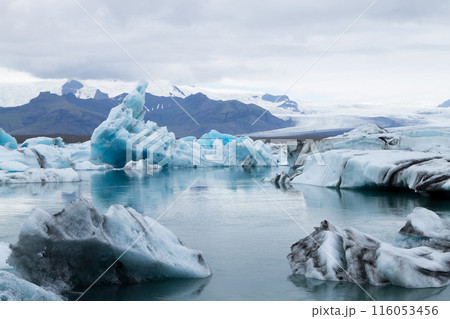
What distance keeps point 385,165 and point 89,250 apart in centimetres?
891

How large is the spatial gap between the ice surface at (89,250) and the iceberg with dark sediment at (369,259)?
1.15 metres

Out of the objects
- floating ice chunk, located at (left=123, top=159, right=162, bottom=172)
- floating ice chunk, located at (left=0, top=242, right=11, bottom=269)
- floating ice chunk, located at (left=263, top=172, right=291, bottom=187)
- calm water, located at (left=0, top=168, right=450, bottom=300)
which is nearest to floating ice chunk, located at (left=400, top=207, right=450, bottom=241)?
calm water, located at (left=0, top=168, right=450, bottom=300)

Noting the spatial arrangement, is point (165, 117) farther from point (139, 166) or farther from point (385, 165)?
point (385, 165)

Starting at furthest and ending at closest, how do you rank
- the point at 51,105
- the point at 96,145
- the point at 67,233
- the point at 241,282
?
1. the point at 51,105
2. the point at 96,145
3. the point at 241,282
4. the point at 67,233

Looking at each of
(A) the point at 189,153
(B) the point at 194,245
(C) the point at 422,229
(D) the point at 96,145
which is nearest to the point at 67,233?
(B) the point at 194,245

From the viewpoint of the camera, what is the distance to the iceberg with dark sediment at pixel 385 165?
11359mm

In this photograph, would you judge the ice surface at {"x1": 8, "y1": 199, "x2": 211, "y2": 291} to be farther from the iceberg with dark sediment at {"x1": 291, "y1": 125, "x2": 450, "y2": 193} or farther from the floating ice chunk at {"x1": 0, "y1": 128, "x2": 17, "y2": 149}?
the floating ice chunk at {"x1": 0, "y1": 128, "x2": 17, "y2": 149}

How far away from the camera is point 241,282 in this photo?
5.12 m

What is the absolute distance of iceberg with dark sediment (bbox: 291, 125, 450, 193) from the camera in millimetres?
11359

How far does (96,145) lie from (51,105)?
406 feet

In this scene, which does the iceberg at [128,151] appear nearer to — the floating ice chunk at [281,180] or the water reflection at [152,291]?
the floating ice chunk at [281,180]

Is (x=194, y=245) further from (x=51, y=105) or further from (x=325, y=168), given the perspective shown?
(x=51, y=105)

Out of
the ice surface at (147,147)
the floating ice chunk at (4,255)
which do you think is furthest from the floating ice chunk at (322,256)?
the ice surface at (147,147)

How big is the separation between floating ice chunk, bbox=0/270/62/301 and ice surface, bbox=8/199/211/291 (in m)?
0.62
